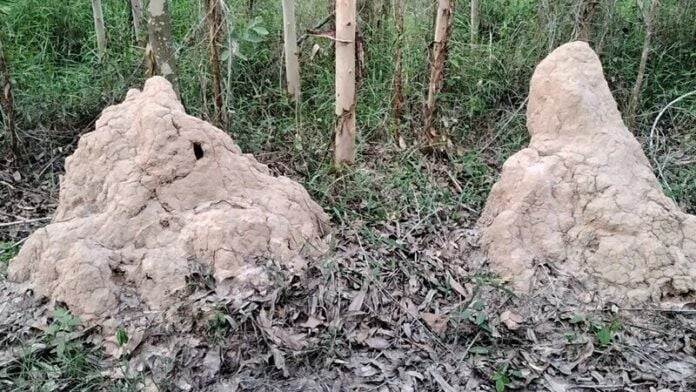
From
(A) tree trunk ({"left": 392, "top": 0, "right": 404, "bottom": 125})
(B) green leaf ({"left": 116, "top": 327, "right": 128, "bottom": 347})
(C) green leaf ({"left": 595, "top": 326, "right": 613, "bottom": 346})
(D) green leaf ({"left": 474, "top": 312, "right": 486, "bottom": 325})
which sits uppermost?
(A) tree trunk ({"left": 392, "top": 0, "right": 404, "bottom": 125})

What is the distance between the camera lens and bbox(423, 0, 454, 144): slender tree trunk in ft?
14.1

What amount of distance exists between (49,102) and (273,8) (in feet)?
7.03

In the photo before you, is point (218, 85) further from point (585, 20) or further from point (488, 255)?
point (585, 20)

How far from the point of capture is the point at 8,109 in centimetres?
438

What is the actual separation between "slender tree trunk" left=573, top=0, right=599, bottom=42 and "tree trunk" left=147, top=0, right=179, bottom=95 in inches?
123

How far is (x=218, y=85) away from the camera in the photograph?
440cm

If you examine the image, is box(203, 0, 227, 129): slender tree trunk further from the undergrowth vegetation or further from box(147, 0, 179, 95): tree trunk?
box(147, 0, 179, 95): tree trunk

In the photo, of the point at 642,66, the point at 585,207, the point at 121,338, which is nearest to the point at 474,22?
the point at 642,66

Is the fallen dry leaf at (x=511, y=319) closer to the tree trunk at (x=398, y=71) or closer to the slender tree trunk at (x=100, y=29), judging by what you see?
the tree trunk at (x=398, y=71)

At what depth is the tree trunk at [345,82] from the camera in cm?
391

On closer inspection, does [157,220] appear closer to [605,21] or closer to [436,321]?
[436,321]

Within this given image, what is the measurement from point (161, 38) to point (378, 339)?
2447 millimetres

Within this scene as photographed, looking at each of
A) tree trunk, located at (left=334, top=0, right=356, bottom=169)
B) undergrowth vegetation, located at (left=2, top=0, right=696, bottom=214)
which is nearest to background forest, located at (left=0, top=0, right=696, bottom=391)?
undergrowth vegetation, located at (left=2, top=0, right=696, bottom=214)

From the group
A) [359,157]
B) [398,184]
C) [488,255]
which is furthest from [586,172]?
[359,157]
